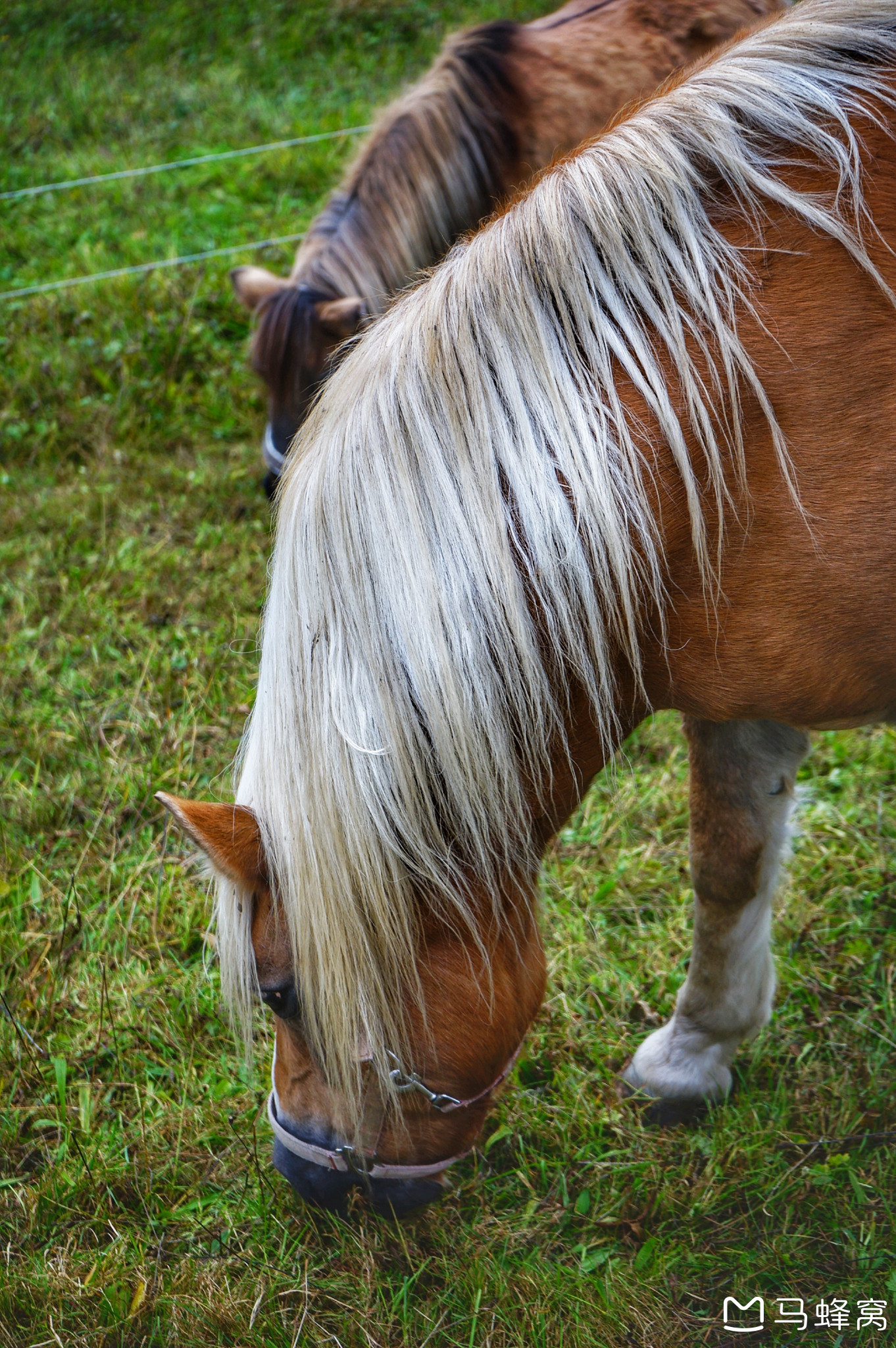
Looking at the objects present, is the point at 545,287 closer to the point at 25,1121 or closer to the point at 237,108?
the point at 25,1121

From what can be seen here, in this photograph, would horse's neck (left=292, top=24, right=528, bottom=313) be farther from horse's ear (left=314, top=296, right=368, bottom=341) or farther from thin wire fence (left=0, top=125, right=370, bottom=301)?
thin wire fence (left=0, top=125, right=370, bottom=301)

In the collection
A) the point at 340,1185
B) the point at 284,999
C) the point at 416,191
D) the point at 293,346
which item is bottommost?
the point at 340,1185

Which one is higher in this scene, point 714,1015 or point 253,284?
point 253,284

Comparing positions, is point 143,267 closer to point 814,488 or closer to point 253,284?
point 253,284

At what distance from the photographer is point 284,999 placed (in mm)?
1430

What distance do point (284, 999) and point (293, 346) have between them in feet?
9.31

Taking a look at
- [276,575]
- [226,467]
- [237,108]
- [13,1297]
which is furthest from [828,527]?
[237,108]

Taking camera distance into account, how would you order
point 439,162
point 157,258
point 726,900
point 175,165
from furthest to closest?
point 175,165 < point 157,258 < point 439,162 < point 726,900

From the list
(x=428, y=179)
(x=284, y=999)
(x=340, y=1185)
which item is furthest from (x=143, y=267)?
(x=340, y=1185)

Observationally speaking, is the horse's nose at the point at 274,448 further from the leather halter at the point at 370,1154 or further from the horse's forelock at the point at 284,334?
the leather halter at the point at 370,1154

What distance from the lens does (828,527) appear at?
121 centimetres

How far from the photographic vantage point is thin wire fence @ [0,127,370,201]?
511 cm

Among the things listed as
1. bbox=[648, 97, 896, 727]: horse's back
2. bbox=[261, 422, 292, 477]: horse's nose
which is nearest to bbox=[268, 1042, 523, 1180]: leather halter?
bbox=[648, 97, 896, 727]: horse's back

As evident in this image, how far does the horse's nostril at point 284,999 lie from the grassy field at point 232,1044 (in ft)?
0.81
